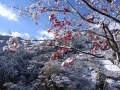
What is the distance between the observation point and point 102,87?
67.3ft

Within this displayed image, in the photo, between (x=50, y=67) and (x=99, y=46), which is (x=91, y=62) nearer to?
(x=50, y=67)

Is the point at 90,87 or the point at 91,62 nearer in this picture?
the point at 90,87

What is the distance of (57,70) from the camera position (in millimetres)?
20500

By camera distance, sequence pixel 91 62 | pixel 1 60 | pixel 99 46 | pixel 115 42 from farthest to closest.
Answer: pixel 91 62, pixel 1 60, pixel 99 46, pixel 115 42

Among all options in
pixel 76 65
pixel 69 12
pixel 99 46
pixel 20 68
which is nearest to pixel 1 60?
pixel 20 68

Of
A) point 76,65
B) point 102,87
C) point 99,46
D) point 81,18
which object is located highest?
point 81,18

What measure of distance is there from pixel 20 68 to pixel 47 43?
19.0 metres

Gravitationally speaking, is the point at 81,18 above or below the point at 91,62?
above

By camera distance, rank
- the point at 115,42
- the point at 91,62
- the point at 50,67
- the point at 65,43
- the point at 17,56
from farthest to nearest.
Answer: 1. the point at 91,62
2. the point at 17,56
3. the point at 50,67
4. the point at 65,43
5. the point at 115,42

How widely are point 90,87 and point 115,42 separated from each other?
16.8 m

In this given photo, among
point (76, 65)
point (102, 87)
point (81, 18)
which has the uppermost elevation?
point (81, 18)

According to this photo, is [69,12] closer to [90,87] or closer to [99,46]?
[99,46]

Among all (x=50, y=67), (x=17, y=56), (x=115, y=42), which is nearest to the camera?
(x=115, y=42)

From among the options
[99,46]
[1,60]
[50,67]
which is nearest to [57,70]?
[50,67]
